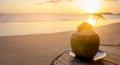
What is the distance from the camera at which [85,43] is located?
2.39m

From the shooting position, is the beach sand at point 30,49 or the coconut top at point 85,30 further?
the beach sand at point 30,49

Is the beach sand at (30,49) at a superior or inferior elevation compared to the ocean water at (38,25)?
superior

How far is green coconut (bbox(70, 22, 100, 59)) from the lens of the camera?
7.85ft

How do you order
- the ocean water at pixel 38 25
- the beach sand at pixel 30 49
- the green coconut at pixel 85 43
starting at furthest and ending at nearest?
the ocean water at pixel 38 25
the beach sand at pixel 30 49
the green coconut at pixel 85 43

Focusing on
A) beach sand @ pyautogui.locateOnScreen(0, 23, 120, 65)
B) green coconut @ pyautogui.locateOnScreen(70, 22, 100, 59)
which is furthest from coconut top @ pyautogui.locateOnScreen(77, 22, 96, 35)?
beach sand @ pyautogui.locateOnScreen(0, 23, 120, 65)

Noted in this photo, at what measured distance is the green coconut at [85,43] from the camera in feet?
7.85

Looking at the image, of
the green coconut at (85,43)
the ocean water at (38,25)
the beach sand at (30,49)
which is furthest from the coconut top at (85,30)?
the ocean water at (38,25)

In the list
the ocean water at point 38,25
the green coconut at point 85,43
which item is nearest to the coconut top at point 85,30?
the green coconut at point 85,43

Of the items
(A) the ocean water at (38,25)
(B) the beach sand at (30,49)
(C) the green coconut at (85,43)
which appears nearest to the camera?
(C) the green coconut at (85,43)

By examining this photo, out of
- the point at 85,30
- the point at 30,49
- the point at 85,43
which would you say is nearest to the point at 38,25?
the point at 30,49

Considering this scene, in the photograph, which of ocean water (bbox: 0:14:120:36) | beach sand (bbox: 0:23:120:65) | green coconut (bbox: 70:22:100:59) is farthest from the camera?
ocean water (bbox: 0:14:120:36)

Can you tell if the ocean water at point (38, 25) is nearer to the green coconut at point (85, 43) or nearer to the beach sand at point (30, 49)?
the beach sand at point (30, 49)

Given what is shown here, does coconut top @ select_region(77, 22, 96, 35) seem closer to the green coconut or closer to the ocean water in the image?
the green coconut

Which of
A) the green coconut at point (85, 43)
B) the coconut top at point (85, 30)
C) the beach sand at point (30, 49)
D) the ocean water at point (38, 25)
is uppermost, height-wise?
the coconut top at point (85, 30)
